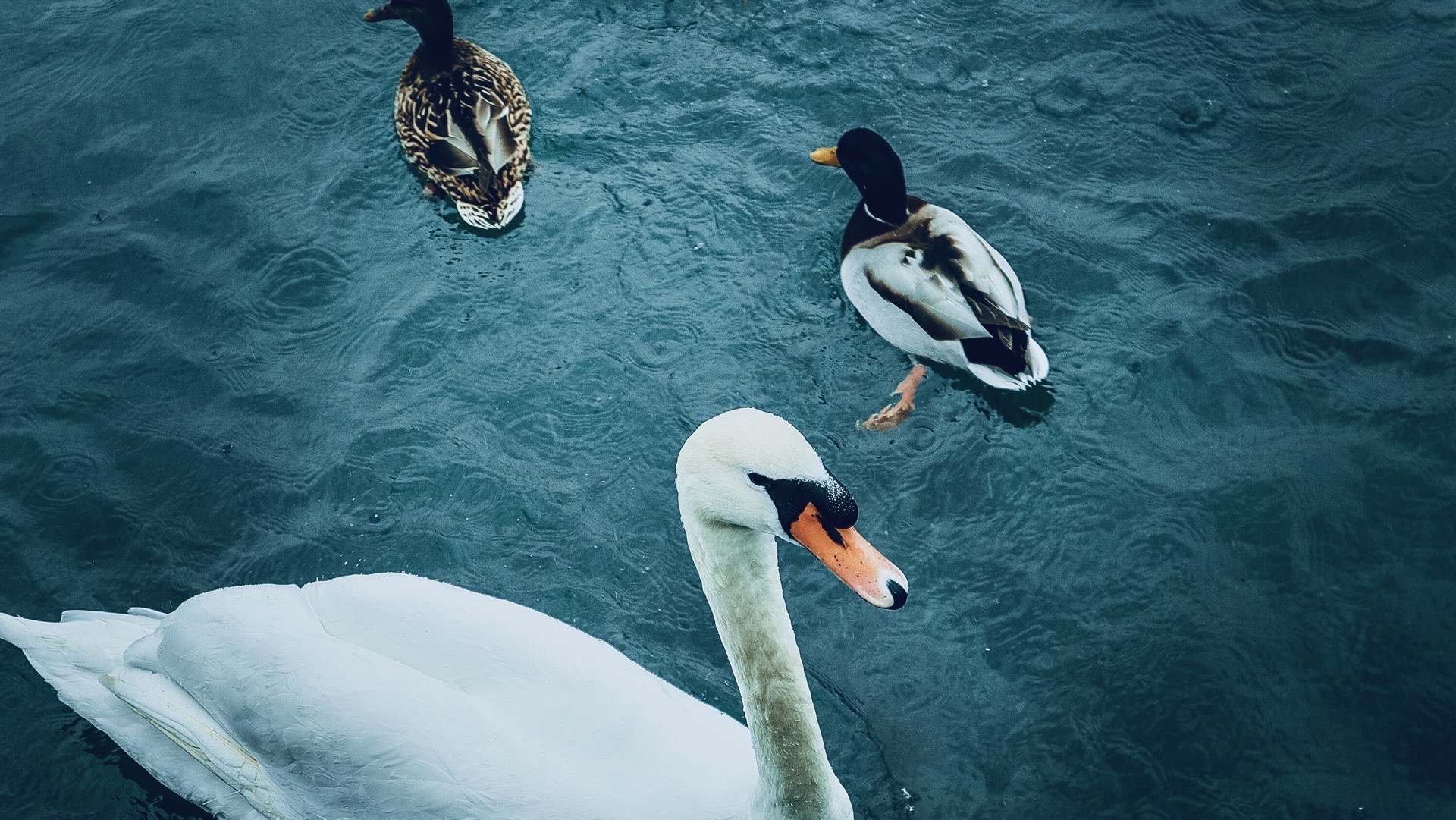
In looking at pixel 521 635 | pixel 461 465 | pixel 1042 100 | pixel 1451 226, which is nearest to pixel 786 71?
pixel 1042 100

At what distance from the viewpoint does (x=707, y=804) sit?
9.95ft

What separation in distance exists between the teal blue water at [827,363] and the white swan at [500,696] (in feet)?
2.15

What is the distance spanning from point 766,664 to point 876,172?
264 cm

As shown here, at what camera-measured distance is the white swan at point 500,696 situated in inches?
105

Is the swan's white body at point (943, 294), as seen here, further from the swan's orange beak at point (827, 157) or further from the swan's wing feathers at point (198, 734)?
the swan's wing feathers at point (198, 734)

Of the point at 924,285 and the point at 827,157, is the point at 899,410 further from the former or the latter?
the point at 827,157

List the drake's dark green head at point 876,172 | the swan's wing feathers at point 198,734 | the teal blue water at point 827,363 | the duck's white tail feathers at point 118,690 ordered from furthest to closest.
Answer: the drake's dark green head at point 876,172 < the teal blue water at point 827,363 < the duck's white tail feathers at point 118,690 < the swan's wing feathers at point 198,734

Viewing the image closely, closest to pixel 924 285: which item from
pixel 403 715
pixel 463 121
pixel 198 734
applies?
pixel 463 121

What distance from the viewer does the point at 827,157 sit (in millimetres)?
5121

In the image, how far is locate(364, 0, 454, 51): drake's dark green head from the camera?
547 cm

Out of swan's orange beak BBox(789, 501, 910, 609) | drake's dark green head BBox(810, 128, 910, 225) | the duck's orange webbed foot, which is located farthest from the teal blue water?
swan's orange beak BBox(789, 501, 910, 609)

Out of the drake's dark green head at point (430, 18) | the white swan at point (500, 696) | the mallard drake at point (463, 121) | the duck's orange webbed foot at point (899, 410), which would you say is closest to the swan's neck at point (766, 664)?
the white swan at point (500, 696)

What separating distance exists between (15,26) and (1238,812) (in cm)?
716

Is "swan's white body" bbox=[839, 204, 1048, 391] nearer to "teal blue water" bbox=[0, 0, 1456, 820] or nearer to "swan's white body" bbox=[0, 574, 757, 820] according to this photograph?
"teal blue water" bbox=[0, 0, 1456, 820]
